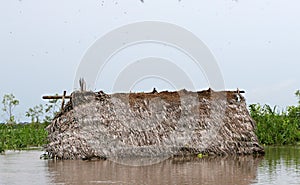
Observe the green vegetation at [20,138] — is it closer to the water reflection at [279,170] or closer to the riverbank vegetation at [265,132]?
the riverbank vegetation at [265,132]

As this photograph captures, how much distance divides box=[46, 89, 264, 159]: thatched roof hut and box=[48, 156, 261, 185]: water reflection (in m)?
0.67

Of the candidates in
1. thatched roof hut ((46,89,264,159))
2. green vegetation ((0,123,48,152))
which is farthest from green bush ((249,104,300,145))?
green vegetation ((0,123,48,152))

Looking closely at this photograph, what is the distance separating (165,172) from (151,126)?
4100mm

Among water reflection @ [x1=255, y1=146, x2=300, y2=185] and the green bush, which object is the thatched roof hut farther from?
the green bush

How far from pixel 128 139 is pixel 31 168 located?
305cm

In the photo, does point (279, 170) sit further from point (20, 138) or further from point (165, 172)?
point (20, 138)

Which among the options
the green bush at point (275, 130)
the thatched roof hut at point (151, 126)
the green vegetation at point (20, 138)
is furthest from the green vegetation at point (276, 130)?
the green vegetation at point (20, 138)

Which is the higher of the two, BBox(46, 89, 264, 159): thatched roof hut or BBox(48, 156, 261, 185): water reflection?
BBox(46, 89, 264, 159): thatched roof hut

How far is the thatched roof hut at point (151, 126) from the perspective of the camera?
47.8 feet

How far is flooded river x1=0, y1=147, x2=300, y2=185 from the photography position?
9.76 meters

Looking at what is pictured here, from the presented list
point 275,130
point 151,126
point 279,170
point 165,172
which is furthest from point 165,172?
point 275,130

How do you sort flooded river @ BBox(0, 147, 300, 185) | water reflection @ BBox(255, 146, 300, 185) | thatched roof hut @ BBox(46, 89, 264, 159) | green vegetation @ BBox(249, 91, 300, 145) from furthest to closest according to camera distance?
1. green vegetation @ BBox(249, 91, 300, 145)
2. thatched roof hut @ BBox(46, 89, 264, 159)
3. flooded river @ BBox(0, 147, 300, 185)
4. water reflection @ BBox(255, 146, 300, 185)

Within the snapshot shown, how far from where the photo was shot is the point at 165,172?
11.2 meters

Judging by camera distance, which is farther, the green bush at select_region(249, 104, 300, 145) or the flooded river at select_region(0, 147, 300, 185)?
the green bush at select_region(249, 104, 300, 145)
